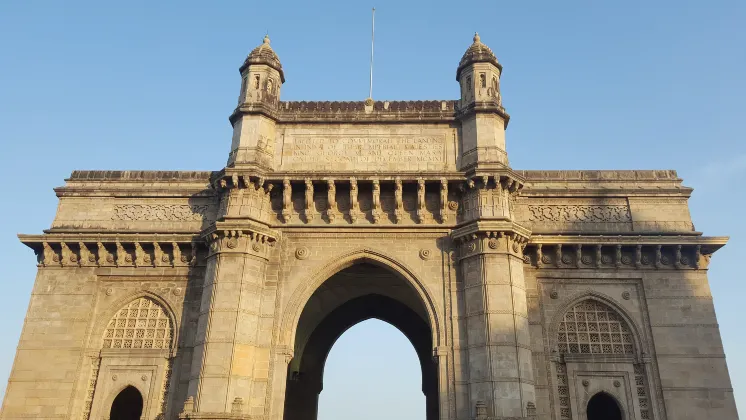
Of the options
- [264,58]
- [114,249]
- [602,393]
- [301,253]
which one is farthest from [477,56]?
[114,249]

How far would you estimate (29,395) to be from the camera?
18.7 metres

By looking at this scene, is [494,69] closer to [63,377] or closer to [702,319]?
[702,319]

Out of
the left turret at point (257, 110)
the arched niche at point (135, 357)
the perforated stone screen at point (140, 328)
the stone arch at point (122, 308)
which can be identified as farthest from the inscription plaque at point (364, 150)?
the arched niche at point (135, 357)

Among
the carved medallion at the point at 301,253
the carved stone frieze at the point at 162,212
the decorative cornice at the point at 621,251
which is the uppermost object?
the carved stone frieze at the point at 162,212

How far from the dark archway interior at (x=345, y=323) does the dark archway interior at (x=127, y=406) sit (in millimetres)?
5772

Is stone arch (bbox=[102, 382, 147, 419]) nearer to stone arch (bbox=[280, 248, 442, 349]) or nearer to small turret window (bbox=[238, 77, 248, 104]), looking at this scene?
stone arch (bbox=[280, 248, 442, 349])

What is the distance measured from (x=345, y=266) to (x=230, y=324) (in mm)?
4055

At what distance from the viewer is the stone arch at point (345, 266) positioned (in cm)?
1848

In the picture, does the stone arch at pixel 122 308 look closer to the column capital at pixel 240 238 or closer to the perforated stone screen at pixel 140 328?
the perforated stone screen at pixel 140 328

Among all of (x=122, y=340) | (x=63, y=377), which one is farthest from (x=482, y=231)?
(x=63, y=377)

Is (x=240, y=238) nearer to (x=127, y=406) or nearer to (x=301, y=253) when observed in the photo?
(x=301, y=253)

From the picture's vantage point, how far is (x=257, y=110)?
69.4 ft

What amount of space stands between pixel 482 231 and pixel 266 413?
8.39 meters

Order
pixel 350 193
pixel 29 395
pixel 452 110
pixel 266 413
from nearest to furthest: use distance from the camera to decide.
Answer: pixel 266 413 → pixel 29 395 → pixel 350 193 → pixel 452 110
